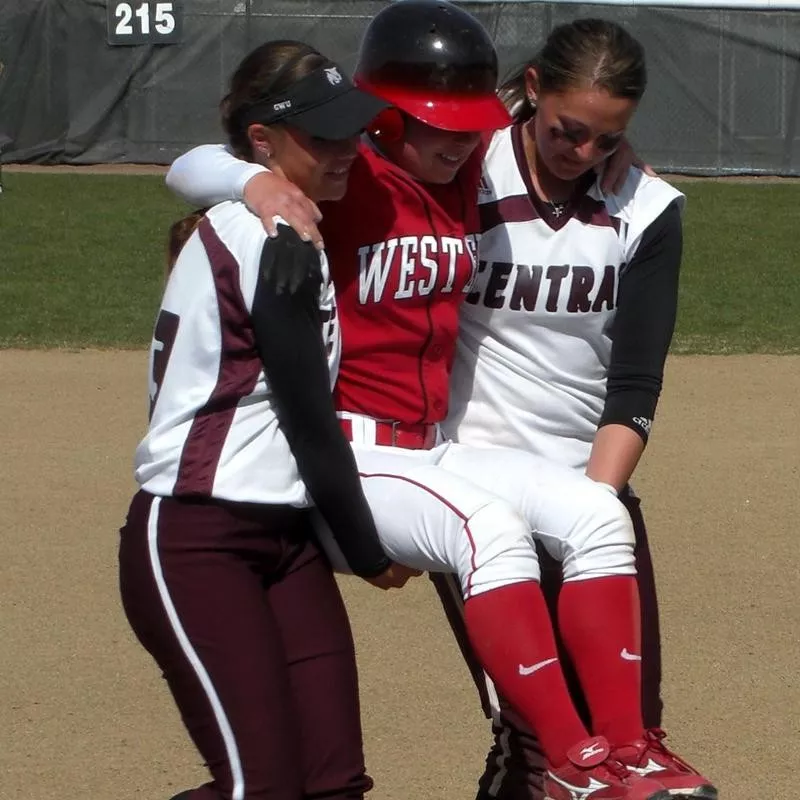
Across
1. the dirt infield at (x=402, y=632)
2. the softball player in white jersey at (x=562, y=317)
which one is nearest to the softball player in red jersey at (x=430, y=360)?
the softball player in white jersey at (x=562, y=317)

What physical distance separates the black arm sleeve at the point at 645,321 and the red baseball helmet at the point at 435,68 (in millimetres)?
430

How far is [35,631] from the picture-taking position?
16.2 ft

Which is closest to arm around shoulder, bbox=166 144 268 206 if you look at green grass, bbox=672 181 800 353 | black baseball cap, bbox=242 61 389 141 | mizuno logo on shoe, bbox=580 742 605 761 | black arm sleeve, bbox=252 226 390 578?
black baseball cap, bbox=242 61 389 141

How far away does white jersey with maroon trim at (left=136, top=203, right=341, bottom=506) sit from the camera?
258cm

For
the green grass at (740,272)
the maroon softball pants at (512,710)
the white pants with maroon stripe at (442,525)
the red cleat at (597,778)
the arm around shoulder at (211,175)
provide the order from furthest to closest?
the green grass at (740,272) → the maroon softball pants at (512,710) → the arm around shoulder at (211,175) → the white pants with maroon stripe at (442,525) → the red cleat at (597,778)

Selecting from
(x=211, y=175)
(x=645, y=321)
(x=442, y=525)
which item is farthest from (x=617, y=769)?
(x=211, y=175)

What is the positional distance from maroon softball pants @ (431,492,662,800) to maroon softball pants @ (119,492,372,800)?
446 mm

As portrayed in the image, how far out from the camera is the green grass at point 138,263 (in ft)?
31.3

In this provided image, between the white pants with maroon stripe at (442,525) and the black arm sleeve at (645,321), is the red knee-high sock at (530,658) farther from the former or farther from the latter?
the black arm sleeve at (645,321)

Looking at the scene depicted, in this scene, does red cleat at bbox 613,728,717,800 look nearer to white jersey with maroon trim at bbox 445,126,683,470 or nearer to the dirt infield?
white jersey with maroon trim at bbox 445,126,683,470

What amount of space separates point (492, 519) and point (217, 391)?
498mm

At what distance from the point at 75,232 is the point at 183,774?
400 inches

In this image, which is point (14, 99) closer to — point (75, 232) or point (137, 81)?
point (137, 81)

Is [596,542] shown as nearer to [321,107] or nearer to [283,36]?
[321,107]
